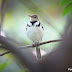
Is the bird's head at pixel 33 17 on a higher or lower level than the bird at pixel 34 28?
higher

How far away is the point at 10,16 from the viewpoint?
0.81m

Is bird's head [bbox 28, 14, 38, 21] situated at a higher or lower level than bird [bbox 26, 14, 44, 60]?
higher

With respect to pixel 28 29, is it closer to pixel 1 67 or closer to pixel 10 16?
pixel 10 16

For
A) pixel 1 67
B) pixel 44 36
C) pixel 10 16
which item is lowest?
pixel 1 67

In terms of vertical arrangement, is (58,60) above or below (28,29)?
below

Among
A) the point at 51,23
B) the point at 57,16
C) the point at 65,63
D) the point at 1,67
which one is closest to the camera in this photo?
the point at 65,63

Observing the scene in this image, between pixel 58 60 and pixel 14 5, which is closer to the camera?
pixel 58 60

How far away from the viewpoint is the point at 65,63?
22cm

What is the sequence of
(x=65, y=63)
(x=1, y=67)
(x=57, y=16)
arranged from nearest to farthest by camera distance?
(x=65, y=63) < (x=1, y=67) < (x=57, y=16)

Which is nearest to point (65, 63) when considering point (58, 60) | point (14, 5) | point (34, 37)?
point (58, 60)

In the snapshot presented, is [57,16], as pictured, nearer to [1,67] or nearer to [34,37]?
[34,37]

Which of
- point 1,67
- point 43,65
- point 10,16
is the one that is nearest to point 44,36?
point 10,16

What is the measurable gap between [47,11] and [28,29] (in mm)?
136

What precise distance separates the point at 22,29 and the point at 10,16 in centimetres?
10
